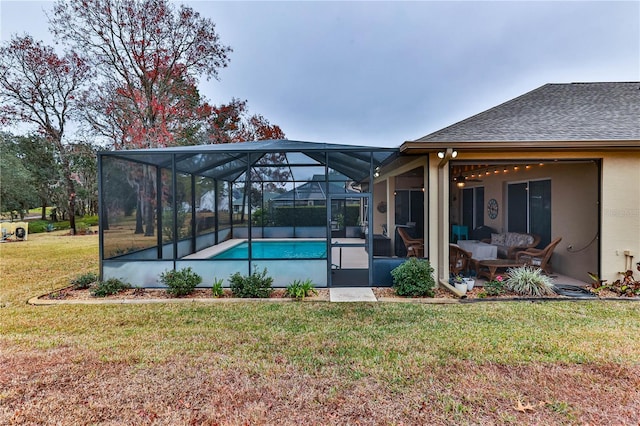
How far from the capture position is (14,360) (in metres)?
3.32

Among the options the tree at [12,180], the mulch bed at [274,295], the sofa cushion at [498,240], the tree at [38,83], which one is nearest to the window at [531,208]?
the sofa cushion at [498,240]

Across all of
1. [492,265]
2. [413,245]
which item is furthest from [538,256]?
[413,245]

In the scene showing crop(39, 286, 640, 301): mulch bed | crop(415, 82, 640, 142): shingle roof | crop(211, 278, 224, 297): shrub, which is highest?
crop(415, 82, 640, 142): shingle roof

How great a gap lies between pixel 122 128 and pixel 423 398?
18.1 meters

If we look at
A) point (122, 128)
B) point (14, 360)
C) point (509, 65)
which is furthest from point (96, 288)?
point (509, 65)

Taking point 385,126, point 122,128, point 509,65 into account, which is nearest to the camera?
point 509,65

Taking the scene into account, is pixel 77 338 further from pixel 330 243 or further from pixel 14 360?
pixel 330 243

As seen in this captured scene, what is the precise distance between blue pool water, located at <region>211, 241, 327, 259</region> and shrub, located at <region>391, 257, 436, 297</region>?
5.25ft

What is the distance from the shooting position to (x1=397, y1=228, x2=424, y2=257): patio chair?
268 inches

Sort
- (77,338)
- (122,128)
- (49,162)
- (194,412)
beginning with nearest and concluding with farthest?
1. (194,412)
2. (77,338)
3. (122,128)
4. (49,162)

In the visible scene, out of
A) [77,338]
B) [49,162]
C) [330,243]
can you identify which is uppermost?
[49,162]

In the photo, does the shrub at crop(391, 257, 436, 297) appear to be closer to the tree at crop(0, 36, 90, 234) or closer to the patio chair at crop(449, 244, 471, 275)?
the patio chair at crop(449, 244, 471, 275)

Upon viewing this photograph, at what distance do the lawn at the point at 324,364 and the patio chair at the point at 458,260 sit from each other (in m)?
1.90

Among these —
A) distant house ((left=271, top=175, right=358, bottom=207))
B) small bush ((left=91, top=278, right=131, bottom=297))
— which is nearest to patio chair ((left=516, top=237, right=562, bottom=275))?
distant house ((left=271, top=175, right=358, bottom=207))
